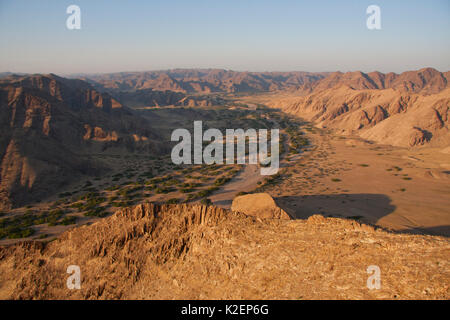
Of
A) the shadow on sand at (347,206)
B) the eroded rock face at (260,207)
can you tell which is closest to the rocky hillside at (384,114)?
the shadow on sand at (347,206)

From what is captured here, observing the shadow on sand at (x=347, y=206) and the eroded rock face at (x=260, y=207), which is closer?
the eroded rock face at (x=260, y=207)

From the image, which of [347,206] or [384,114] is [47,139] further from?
[384,114]

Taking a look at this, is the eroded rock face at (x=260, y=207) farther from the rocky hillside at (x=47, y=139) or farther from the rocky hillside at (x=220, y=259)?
the rocky hillside at (x=47, y=139)

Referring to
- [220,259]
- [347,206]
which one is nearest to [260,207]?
[220,259]

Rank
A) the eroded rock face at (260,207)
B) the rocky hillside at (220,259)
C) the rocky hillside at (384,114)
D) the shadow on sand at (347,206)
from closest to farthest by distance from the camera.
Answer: the rocky hillside at (220,259) < the eroded rock face at (260,207) < the shadow on sand at (347,206) < the rocky hillside at (384,114)
